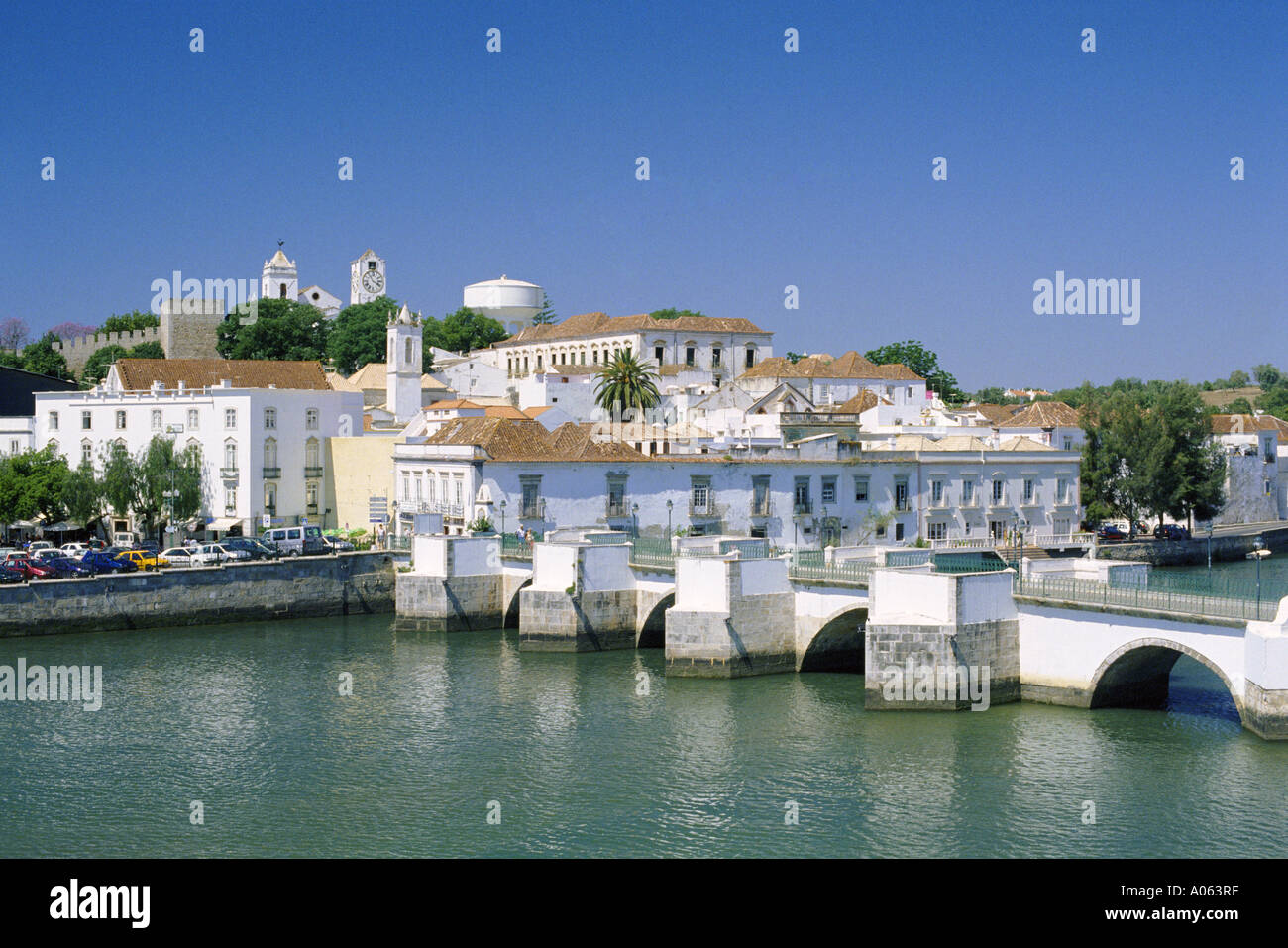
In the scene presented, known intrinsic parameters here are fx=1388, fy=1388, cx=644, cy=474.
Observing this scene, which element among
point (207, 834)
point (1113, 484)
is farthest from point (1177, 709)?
point (1113, 484)

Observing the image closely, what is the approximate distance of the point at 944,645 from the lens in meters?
31.5

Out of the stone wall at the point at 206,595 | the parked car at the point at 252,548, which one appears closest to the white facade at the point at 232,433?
the parked car at the point at 252,548

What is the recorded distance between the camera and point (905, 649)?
1253 inches

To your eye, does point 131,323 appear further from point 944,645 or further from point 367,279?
point 944,645

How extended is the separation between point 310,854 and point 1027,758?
1400 centimetres

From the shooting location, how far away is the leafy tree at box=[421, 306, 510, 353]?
10669cm

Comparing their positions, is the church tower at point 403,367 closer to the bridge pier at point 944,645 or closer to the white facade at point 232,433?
the white facade at point 232,433

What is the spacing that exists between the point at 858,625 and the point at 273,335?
241 feet

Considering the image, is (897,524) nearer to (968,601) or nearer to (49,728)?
(968,601)

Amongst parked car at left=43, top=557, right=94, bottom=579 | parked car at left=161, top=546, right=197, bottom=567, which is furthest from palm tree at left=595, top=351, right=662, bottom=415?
parked car at left=43, top=557, right=94, bottom=579

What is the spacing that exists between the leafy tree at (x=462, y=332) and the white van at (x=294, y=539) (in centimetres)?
4951

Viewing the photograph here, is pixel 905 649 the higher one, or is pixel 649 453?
pixel 649 453

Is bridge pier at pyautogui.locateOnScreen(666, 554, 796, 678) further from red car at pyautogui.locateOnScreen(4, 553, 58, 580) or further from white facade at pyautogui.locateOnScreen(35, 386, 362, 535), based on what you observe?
white facade at pyautogui.locateOnScreen(35, 386, 362, 535)

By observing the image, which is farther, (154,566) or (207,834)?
(154,566)
